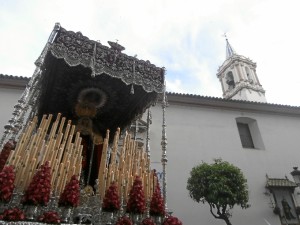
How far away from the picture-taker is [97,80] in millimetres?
7289

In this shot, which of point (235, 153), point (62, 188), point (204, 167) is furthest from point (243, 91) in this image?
point (62, 188)

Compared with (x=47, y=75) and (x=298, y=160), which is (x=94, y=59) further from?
(x=298, y=160)

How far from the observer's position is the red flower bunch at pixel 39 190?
383 centimetres

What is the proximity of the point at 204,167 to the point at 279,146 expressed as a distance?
6.73 metres

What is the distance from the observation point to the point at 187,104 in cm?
1510

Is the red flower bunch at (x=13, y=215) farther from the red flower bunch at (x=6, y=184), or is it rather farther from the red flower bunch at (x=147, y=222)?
the red flower bunch at (x=147, y=222)

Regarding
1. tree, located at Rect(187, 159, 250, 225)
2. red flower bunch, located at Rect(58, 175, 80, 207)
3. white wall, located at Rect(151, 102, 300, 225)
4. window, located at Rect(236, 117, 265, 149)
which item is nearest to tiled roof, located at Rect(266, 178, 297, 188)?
white wall, located at Rect(151, 102, 300, 225)

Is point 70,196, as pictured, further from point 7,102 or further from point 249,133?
point 249,133

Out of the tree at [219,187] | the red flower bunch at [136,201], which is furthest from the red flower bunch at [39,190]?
the tree at [219,187]

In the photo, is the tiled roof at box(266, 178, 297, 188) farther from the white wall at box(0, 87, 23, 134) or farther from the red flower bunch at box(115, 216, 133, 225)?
the white wall at box(0, 87, 23, 134)

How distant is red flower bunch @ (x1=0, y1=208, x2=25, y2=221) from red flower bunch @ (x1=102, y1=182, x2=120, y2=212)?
4.27 ft

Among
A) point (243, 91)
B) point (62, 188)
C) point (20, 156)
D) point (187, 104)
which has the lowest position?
point (62, 188)

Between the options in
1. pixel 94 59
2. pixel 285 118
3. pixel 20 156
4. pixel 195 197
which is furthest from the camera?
pixel 285 118

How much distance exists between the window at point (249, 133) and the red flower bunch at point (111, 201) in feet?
38.7
